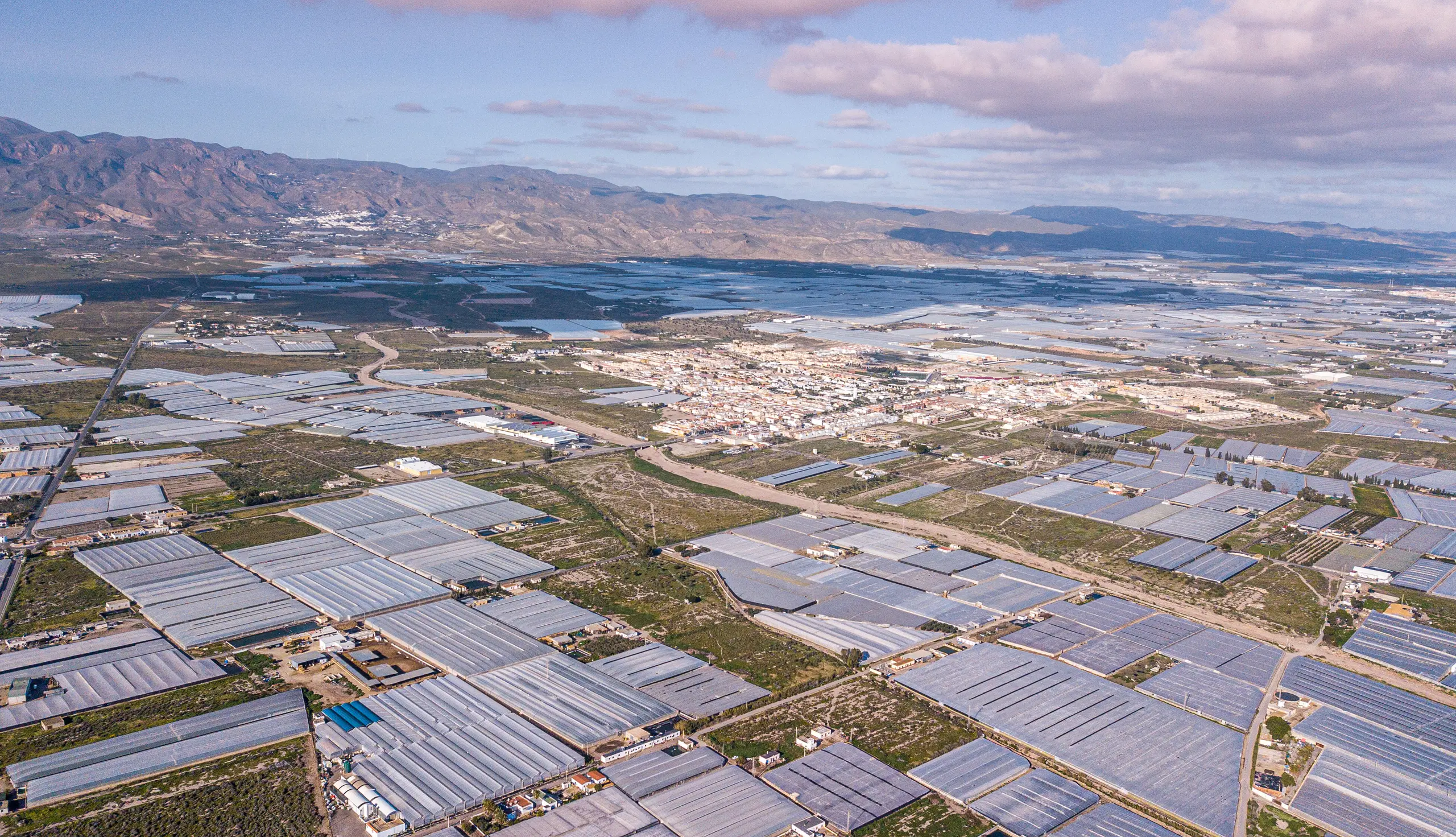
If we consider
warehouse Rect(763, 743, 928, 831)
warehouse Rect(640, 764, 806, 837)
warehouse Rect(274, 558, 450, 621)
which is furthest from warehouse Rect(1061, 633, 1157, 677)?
warehouse Rect(274, 558, 450, 621)

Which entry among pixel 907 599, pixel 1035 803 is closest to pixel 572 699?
pixel 1035 803

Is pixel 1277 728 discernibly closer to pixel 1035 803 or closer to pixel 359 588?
pixel 1035 803

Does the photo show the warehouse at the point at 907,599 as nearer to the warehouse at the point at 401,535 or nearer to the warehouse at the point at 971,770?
the warehouse at the point at 971,770

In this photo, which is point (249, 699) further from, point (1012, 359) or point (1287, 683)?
point (1012, 359)

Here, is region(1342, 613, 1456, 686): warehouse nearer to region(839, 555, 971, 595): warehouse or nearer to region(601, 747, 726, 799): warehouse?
region(839, 555, 971, 595): warehouse

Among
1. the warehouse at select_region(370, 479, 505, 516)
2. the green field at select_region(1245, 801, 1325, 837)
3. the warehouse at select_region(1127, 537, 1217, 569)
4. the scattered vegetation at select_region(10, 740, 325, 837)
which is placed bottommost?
the green field at select_region(1245, 801, 1325, 837)
